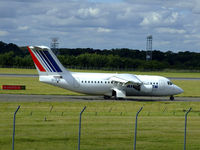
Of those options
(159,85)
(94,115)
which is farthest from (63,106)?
(159,85)

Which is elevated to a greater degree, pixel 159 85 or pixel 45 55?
pixel 45 55

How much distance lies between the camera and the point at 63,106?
1690 inches

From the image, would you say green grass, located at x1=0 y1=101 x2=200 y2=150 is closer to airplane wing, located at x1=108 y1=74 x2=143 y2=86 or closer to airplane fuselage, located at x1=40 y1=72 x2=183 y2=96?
airplane fuselage, located at x1=40 y1=72 x2=183 y2=96

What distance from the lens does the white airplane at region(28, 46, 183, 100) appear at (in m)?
50.3

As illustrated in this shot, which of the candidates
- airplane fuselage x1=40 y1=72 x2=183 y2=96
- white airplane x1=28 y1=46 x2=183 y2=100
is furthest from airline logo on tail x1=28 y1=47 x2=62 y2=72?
airplane fuselage x1=40 y1=72 x2=183 y2=96

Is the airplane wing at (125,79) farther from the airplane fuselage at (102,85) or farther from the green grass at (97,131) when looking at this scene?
the green grass at (97,131)

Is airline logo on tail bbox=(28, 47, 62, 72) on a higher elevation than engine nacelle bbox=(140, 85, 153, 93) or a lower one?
higher

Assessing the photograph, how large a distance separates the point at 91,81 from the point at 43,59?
20.5ft

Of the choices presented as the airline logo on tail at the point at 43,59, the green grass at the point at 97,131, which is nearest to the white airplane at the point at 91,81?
the airline logo on tail at the point at 43,59

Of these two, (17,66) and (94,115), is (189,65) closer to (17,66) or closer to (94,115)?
(17,66)

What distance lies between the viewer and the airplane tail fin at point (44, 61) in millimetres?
50219

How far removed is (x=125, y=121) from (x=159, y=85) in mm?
23235

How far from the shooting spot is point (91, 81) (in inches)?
2026

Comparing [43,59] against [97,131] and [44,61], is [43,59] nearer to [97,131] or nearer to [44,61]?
[44,61]
